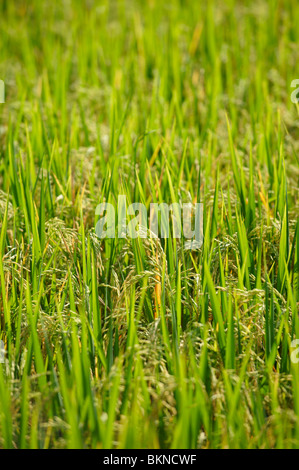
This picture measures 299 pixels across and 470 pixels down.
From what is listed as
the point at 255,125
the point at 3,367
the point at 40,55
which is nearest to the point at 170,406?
the point at 3,367

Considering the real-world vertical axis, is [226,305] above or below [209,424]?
above

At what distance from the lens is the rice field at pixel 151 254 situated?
0.99 metres

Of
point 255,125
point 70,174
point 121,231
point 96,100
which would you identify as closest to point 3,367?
point 121,231

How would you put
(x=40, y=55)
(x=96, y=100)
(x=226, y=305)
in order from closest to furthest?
(x=226, y=305)
(x=96, y=100)
(x=40, y=55)

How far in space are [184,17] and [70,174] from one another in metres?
2.10

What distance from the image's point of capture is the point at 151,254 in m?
1.41

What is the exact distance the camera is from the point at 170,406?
3.36 feet

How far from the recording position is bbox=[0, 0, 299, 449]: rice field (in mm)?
986

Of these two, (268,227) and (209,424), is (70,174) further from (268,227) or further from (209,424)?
(209,424)

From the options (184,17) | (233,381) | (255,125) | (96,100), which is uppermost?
(184,17)

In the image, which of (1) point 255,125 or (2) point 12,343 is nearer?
(2) point 12,343

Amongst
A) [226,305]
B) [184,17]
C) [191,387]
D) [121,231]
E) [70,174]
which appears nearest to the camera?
[191,387]
